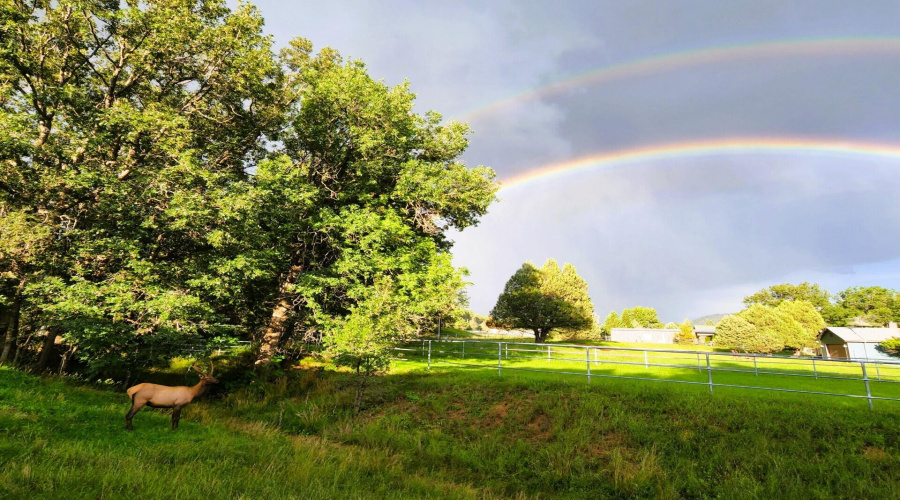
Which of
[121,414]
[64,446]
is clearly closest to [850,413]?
[64,446]

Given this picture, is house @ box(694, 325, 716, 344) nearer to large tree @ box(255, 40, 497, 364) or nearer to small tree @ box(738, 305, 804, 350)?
small tree @ box(738, 305, 804, 350)

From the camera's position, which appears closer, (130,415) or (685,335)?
(130,415)

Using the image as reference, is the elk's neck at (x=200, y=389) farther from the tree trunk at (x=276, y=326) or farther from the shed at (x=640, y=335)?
the shed at (x=640, y=335)

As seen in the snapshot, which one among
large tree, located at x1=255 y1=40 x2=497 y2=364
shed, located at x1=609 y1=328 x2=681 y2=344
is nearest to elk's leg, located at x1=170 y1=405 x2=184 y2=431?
large tree, located at x1=255 y1=40 x2=497 y2=364

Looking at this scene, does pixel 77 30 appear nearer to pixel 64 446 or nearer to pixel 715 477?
pixel 64 446

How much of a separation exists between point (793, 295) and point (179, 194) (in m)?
118

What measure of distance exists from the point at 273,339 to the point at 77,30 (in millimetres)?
13597

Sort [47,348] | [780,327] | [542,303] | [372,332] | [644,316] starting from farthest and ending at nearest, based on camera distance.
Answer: [644,316] → [542,303] → [780,327] → [47,348] → [372,332]

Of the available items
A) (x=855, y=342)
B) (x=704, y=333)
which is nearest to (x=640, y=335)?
(x=704, y=333)

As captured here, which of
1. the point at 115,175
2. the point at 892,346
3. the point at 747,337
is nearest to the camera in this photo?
the point at 115,175

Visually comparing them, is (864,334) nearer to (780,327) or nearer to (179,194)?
(780,327)

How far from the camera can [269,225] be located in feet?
50.4

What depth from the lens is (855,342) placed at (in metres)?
38.1

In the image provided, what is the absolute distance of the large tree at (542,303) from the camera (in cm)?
4212
